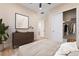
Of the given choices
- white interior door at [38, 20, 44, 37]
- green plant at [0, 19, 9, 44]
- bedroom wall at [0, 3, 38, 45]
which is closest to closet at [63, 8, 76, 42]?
white interior door at [38, 20, 44, 37]

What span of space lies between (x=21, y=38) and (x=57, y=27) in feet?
1.92

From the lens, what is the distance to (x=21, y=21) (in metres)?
1.83

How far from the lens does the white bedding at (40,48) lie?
1.69 m

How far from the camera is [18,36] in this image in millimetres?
1853

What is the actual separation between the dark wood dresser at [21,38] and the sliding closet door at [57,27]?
35 cm

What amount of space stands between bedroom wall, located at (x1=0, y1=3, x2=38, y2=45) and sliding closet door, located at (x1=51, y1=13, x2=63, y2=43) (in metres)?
0.29

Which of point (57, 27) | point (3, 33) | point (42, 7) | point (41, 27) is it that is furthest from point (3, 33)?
point (57, 27)

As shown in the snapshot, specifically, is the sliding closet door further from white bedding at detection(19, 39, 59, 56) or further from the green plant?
the green plant

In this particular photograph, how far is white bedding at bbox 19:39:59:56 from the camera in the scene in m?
1.69

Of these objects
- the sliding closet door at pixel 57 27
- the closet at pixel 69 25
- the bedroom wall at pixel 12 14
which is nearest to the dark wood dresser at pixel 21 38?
the bedroom wall at pixel 12 14

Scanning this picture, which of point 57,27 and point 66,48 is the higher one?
point 57,27

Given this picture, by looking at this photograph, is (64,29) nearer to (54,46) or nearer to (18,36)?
(54,46)

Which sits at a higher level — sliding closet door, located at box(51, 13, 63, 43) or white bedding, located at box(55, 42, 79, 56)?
sliding closet door, located at box(51, 13, 63, 43)

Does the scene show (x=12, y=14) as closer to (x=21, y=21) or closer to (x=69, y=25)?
(x=21, y=21)
